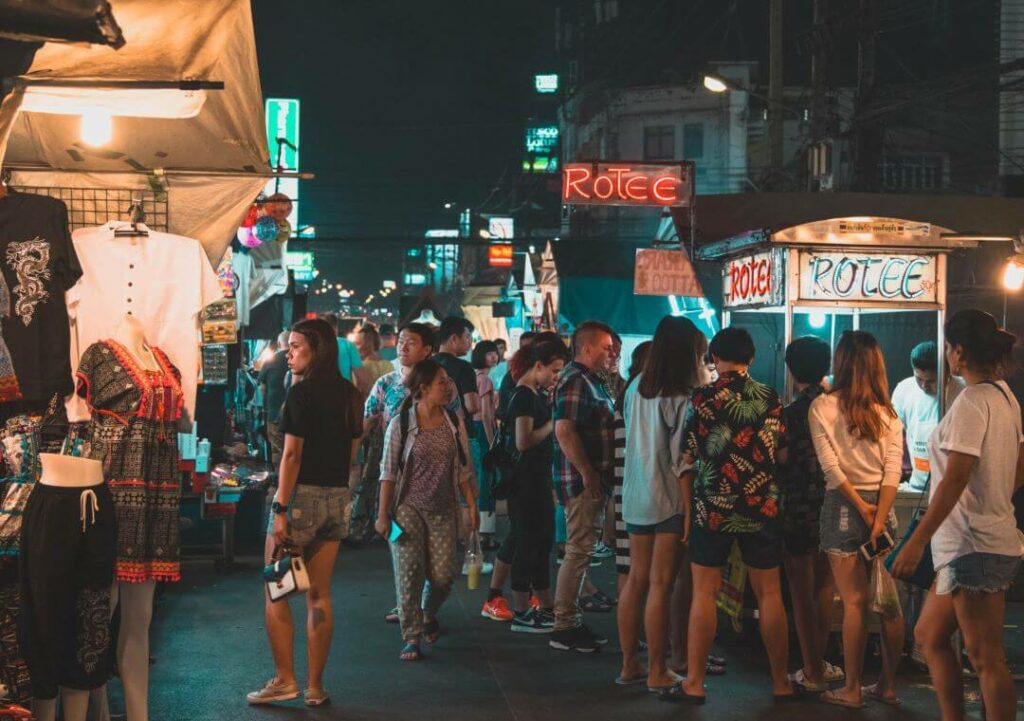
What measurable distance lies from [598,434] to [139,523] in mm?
3586

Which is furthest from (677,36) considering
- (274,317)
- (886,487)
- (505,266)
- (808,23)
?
(886,487)

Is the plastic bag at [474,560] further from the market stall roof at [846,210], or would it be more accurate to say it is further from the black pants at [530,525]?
the market stall roof at [846,210]

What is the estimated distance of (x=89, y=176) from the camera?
602cm

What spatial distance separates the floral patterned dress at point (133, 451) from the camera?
5.05 metres

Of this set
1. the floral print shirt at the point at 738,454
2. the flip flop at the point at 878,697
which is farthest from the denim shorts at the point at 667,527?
the flip flop at the point at 878,697

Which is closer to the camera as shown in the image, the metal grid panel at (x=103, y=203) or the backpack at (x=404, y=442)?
the metal grid panel at (x=103, y=203)

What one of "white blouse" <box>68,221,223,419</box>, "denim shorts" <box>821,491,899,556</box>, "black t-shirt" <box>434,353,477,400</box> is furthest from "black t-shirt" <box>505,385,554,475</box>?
"white blouse" <box>68,221,223,419</box>

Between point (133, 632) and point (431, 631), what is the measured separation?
3.07m

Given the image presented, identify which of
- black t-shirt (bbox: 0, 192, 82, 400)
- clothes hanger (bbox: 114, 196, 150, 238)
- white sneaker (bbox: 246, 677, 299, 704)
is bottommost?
white sneaker (bbox: 246, 677, 299, 704)

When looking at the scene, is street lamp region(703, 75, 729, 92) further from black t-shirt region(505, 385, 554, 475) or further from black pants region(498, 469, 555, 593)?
black pants region(498, 469, 555, 593)

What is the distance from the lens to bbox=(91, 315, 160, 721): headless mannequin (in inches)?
207

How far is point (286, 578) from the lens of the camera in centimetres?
607

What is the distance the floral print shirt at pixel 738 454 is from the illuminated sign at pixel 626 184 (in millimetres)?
5700

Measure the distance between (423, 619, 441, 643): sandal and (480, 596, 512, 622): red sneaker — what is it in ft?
2.47
